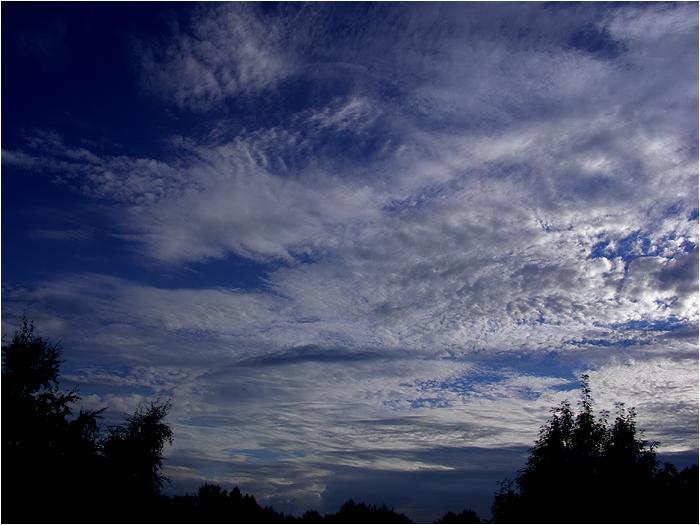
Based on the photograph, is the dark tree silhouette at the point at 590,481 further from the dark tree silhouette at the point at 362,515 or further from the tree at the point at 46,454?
the tree at the point at 46,454

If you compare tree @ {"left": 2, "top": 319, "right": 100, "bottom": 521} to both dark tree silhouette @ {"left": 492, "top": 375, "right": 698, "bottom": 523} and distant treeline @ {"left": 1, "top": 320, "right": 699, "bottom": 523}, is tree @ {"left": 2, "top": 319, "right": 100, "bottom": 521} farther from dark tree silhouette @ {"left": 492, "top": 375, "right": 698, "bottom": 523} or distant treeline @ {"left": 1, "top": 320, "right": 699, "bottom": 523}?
dark tree silhouette @ {"left": 492, "top": 375, "right": 698, "bottom": 523}

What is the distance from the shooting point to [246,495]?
78.3 metres

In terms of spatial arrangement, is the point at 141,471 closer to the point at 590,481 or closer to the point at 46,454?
the point at 46,454

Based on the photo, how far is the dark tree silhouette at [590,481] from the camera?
35.1m

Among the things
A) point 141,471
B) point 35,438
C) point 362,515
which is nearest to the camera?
point 35,438

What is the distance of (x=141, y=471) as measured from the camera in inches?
1702

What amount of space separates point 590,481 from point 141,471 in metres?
33.8

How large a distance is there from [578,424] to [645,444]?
5.29 m

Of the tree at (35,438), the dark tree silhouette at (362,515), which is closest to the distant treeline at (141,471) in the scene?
the tree at (35,438)

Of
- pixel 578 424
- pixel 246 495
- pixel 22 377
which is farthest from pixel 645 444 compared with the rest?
pixel 246 495

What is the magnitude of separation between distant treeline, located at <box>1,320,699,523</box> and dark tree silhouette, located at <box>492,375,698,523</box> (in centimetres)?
7

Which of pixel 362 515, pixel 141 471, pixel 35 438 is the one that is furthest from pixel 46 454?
pixel 362 515

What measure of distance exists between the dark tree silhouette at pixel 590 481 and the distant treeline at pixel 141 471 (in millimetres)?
69

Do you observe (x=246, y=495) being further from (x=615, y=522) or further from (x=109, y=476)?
(x=615, y=522)
